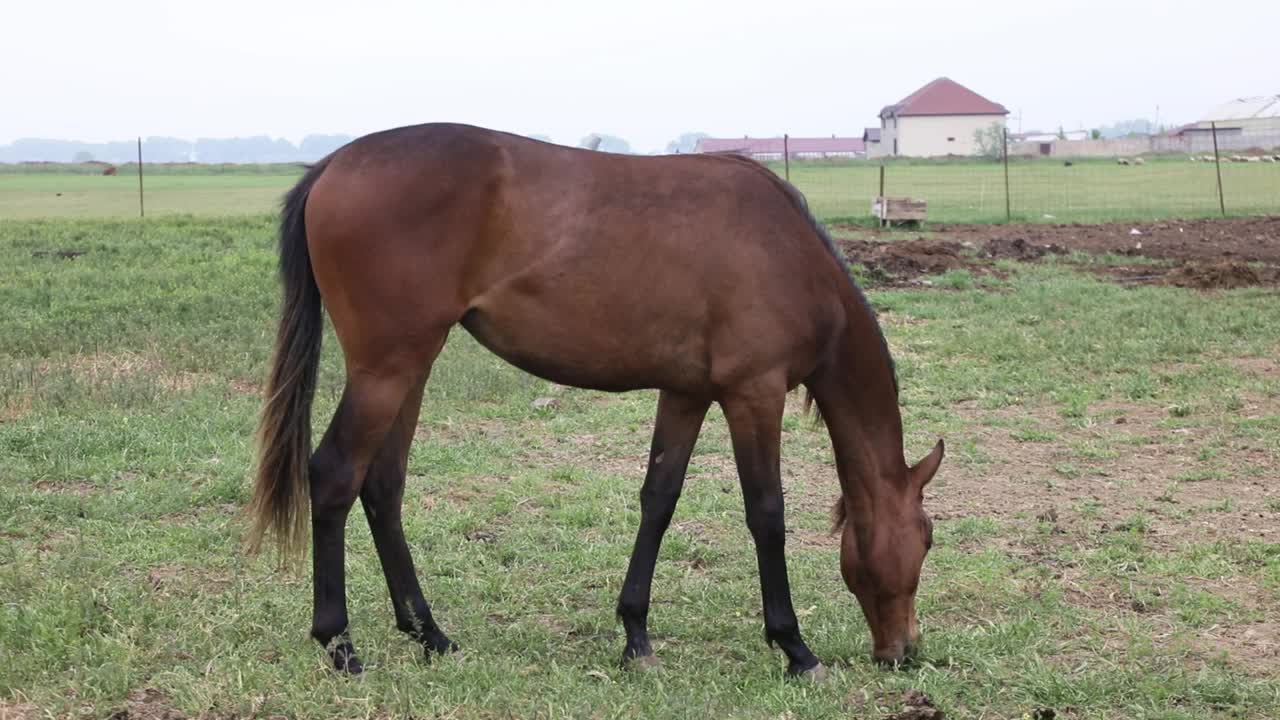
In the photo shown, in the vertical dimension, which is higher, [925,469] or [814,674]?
[925,469]

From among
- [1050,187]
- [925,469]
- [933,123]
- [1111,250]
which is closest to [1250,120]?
[933,123]

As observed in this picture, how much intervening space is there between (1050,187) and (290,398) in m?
29.2

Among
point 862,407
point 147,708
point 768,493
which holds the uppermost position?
point 862,407

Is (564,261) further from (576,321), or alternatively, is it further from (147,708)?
(147,708)

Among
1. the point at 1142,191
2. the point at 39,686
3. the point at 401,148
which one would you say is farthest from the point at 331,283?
the point at 1142,191

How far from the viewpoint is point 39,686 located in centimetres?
402

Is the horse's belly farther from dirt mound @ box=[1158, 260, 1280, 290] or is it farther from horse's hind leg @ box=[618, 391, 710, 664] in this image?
dirt mound @ box=[1158, 260, 1280, 290]

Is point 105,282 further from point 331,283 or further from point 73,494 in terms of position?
point 331,283

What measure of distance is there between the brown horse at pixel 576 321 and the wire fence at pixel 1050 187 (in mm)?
16707

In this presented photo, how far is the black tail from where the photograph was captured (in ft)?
14.7

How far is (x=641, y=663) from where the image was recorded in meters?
4.51

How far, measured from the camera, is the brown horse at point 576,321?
4312 millimetres

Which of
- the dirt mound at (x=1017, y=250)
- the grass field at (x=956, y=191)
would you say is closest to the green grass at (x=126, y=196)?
the grass field at (x=956, y=191)

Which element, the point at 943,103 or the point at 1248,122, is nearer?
the point at 1248,122
